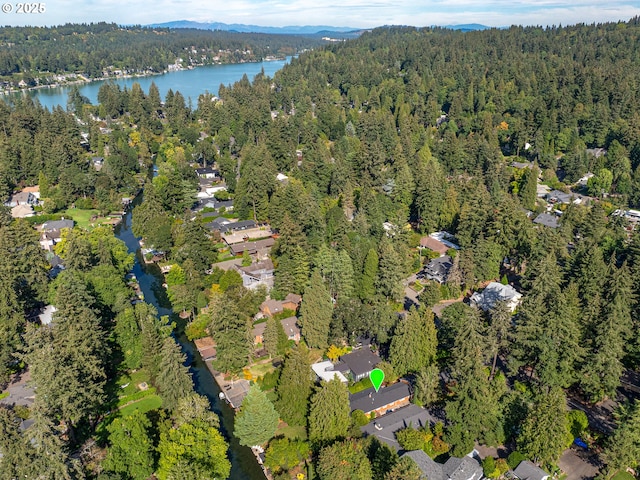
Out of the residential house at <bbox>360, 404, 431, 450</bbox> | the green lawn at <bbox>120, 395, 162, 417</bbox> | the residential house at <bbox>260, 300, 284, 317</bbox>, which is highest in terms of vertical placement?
the residential house at <bbox>260, 300, 284, 317</bbox>

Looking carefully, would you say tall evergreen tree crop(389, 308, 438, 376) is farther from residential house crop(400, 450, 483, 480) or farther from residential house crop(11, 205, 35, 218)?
residential house crop(11, 205, 35, 218)

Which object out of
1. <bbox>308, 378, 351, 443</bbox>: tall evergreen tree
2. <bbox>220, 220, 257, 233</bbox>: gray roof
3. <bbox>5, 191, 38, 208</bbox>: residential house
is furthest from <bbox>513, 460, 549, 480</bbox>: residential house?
<bbox>5, 191, 38, 208</bbox>: residential house

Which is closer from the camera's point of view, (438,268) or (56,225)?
(438,268)

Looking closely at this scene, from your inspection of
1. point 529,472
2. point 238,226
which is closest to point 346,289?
point 529,472

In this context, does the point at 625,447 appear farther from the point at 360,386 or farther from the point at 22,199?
the point at 22,199

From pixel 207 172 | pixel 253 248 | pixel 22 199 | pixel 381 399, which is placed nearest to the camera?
pixel 381 399

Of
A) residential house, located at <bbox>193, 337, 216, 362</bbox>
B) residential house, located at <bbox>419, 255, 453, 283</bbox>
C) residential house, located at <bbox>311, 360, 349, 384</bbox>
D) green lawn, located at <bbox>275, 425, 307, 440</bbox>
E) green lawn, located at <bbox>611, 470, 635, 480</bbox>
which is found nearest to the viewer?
green lawn, located at <bbox>611, 470, 635, 480</bbox>

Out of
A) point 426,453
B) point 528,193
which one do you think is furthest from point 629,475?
point 528,193

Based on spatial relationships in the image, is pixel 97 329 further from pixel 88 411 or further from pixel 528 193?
pixel 528 193
